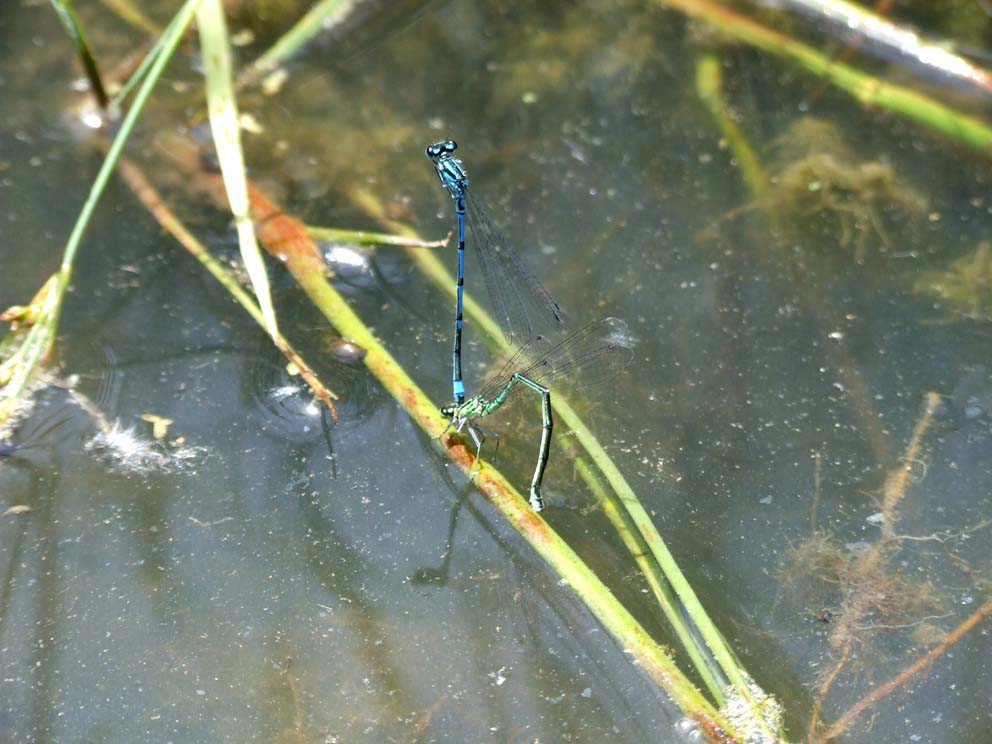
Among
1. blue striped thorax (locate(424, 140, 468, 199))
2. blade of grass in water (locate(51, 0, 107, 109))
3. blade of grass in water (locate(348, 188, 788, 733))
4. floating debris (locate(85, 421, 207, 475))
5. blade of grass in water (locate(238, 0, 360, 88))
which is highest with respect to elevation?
blade of grass in water (locate(238, 0, 360, 88))

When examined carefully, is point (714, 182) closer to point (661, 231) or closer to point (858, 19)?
point (661, 231)

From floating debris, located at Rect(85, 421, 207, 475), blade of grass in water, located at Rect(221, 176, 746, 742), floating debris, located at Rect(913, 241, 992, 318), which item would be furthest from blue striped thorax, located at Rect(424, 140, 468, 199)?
floating debris, located at Rect(913, 241, 992, 318)

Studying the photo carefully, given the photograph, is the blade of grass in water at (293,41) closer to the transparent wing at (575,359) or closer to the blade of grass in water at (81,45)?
the blade of grass in water at (81,45)

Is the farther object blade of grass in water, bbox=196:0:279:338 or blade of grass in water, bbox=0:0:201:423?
blade of grass in water, bbox=196:0:279:338

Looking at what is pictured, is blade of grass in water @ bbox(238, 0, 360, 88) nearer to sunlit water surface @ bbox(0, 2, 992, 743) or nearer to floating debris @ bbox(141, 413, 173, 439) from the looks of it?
sunlit water surface @ bbox(0, 2, 992, 743)

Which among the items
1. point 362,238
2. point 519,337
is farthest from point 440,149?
point 519,337

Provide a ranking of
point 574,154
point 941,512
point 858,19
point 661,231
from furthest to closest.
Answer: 1. point 858,19
2. point 574,154
3. point 661,231
4. point 941,512

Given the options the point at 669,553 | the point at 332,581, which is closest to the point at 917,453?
the point at 669,553
